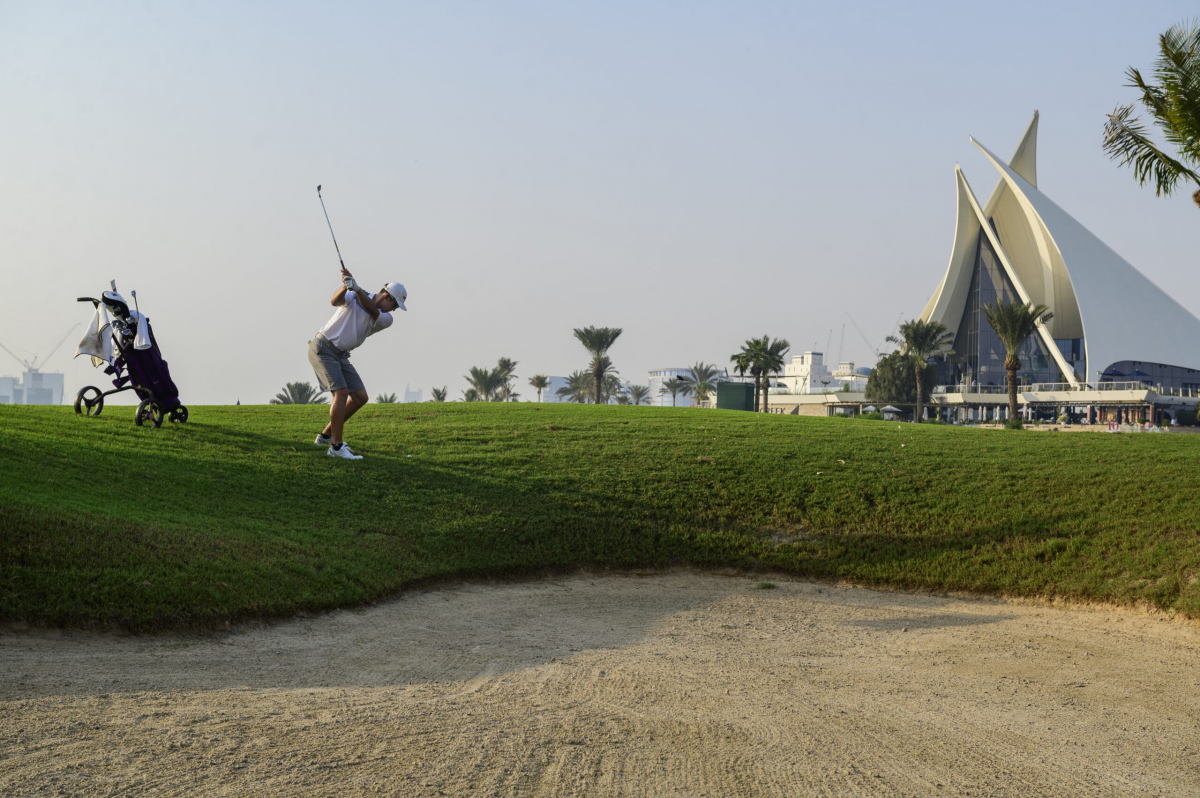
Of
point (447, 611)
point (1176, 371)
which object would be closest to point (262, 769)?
point (447, 611)

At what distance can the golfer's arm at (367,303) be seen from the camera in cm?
1134

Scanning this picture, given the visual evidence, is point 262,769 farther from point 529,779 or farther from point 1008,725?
point 1008,725

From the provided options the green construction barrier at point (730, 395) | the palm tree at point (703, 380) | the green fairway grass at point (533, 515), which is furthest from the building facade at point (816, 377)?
the green fairway grass at point (533, 515)

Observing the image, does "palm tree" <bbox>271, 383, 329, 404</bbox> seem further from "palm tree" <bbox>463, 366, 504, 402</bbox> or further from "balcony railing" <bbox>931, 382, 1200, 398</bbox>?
"balcony railing" <bbox>931, 382, 1200, 398</bbox>

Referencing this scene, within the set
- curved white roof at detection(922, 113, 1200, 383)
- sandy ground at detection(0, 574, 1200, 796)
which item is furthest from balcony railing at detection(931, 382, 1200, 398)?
sandy ground at detection(0, 574, 1200, 796)

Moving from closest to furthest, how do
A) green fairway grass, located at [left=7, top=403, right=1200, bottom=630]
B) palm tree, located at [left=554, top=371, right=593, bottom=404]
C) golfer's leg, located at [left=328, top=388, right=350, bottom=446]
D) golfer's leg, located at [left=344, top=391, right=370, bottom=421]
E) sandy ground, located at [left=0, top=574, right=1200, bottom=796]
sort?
sandy ground, located at [left=0, top=574, right=1200, bottom=796] → green fairway grass, located at [left=7, top=403, right=1200, bottom=630] → golfer's leg, located at [left=328, top=388, right=350, bottom=446] → golfer's leg, located at [left=344, top=391, right=370, bottom=421] → palm tree, located at [left=554, top=371, right=593, bottom=404]

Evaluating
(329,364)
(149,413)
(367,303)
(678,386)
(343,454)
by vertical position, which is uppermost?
(678,386)

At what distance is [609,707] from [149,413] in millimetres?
11896

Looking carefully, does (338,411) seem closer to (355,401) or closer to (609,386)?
(355,401)

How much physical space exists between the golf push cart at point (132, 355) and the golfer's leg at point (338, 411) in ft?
12.2

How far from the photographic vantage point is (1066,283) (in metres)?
79.8

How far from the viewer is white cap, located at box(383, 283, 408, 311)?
11656 millimetres

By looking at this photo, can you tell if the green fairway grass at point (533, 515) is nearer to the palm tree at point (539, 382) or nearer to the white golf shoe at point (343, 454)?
the white golf shoe at point (343, 454)

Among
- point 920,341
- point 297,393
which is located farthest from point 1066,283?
point 297,393
